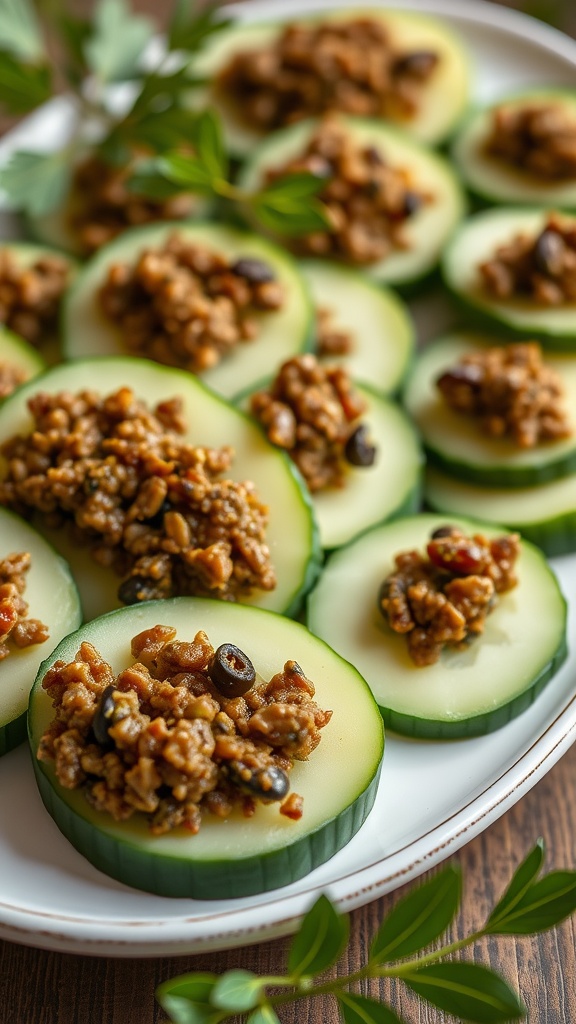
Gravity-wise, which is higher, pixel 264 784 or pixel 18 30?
pixel 18 30

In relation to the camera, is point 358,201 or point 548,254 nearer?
point 548,254

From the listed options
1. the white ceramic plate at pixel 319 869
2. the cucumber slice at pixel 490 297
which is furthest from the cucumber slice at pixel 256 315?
the white ceramic plate at pixel 319 869

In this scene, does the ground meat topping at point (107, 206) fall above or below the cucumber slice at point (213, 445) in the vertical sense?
above

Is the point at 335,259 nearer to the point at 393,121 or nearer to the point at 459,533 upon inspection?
the point at 393,121

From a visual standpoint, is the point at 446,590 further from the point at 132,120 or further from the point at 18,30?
the point at 18,30

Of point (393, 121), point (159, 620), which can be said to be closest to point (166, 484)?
point (159, 620)

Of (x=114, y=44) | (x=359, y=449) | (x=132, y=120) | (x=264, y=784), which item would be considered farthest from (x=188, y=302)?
(x=264, y=784)

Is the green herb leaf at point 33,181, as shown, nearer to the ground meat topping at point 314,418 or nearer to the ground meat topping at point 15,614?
the ground meat topping at point 314,418
